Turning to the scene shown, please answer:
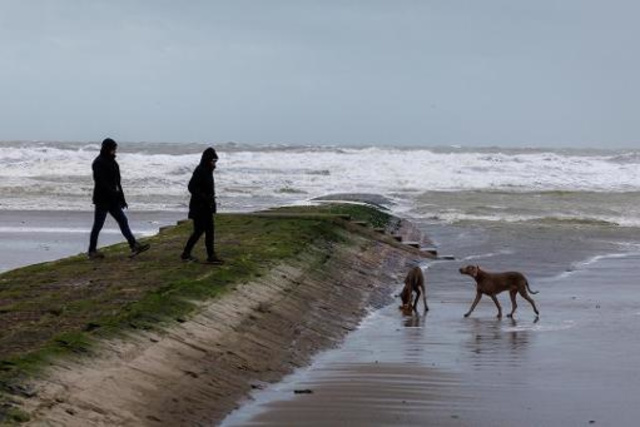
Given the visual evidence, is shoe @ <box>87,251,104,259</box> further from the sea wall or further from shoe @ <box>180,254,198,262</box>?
the sea wall

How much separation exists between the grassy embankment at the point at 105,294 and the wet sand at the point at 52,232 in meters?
3.39

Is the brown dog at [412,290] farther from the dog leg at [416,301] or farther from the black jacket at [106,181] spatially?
the black jacket at [106,181]

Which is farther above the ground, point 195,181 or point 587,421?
point 195,181

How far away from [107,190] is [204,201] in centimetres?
134

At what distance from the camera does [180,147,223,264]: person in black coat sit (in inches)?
575

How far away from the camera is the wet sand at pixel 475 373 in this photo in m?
8.73

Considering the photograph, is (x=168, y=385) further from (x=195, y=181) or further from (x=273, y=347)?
(x=195, y=181)

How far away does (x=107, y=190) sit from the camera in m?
15.1

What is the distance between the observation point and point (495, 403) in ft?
30.2

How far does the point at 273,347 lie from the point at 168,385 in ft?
9.27

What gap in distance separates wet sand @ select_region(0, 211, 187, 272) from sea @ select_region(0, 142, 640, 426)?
6 centimetres

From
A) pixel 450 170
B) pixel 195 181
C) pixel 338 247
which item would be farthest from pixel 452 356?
pixel 450 170

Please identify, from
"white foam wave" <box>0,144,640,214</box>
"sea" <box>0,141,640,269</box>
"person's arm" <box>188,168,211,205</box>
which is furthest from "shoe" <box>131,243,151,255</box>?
"white foam wave" <box>0,144,640,214</box>

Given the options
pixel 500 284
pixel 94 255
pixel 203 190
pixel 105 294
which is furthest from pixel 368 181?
pixel 105 294
